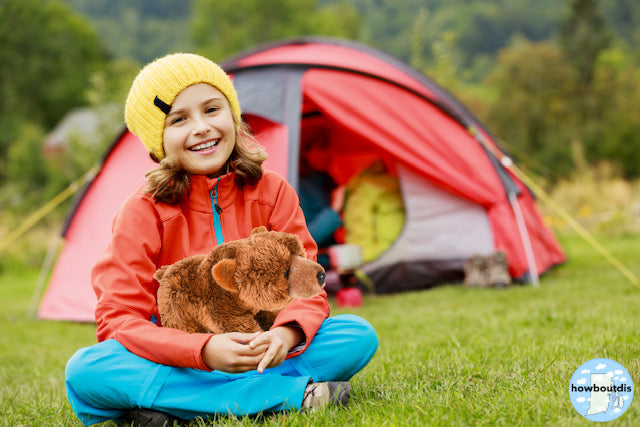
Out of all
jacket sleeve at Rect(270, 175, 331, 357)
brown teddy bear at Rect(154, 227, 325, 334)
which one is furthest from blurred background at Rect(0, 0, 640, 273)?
brown teddy bear at Rect(154, 227, 325, 334)

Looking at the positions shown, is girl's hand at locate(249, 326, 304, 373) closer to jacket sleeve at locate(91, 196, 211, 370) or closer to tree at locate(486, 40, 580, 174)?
jacket sleeve at locate(91, 196, 211, 370)

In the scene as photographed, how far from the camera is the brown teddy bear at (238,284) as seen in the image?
1364 mm

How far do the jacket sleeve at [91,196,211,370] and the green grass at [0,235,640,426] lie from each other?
0.21 metres

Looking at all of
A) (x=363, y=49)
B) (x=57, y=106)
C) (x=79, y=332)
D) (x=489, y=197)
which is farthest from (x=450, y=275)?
(x=57, y=106)

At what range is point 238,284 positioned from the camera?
4.48 feet

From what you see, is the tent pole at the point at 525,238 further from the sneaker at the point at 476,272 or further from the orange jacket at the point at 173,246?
the orange jacket at the point at 173,246

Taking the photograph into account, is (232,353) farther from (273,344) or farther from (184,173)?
(184,173)

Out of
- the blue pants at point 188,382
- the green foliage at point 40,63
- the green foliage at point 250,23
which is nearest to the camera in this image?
the blue pants at point 188,382

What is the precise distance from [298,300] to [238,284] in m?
0.22

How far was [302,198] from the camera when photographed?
14.5 ft

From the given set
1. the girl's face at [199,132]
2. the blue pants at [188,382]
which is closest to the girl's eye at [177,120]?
the girl's face at [199,132]

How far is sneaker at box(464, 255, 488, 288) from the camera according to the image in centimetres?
377

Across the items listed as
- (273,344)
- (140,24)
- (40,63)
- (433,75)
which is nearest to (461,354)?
(273,344)

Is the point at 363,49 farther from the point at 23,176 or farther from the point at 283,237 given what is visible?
the point at 23,176
